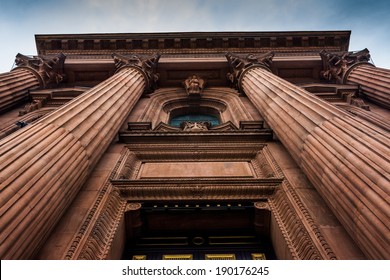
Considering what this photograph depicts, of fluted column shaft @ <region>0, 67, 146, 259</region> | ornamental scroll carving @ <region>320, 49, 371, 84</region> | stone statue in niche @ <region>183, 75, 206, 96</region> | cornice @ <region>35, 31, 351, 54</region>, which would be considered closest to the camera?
fluted column shaft @ <region>0, 67, 146, 259</region>

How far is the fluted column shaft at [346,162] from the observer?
4.35 m

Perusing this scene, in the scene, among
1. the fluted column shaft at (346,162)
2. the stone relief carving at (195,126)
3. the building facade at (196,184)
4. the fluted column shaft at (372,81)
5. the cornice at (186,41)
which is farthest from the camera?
the cornice at (186,41)

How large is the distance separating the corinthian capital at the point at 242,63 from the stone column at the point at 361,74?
411 cm

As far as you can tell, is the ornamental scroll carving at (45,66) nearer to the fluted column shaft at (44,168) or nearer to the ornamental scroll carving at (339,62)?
the fluted column shaft at (44,168)

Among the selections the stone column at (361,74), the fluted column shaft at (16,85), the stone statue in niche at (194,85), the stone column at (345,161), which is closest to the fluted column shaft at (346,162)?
the stone column at (345,161)

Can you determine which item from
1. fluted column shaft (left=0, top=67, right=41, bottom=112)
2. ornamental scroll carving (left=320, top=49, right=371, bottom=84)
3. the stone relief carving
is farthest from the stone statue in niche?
fluted column shaft (left=0, top=67, right=41, bottom=112)

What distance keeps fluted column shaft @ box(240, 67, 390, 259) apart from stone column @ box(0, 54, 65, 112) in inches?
478

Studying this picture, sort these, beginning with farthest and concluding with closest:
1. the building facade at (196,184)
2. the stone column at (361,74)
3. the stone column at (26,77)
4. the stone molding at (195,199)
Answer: the stone column at (361,74) → the stone column at (26,77) → the stone molding at (195,199) → the building facade at (196,184)

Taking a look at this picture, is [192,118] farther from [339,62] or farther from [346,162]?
[346,162]

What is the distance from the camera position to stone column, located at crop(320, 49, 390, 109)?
13492 millimetres

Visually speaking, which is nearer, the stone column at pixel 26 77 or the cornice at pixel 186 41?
the stone column at pixel 26 77

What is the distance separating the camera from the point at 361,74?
15.3 metres

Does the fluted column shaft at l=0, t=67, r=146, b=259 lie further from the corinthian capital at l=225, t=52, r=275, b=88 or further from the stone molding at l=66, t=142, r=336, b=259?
the corinthian capital at l=225, t=52, r=275, b=88

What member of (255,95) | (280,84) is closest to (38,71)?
(255,95)
